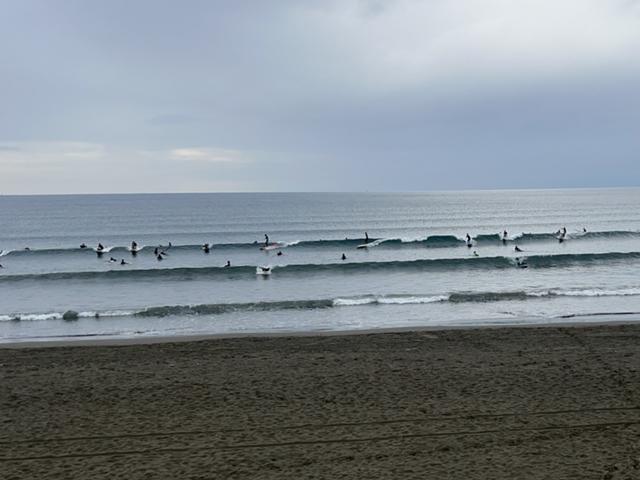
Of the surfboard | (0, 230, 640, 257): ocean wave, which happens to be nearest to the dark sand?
the surfboard

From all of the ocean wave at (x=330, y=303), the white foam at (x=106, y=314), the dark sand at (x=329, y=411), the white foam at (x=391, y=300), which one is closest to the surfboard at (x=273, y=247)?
the ocean wave at (x=330, y=303)

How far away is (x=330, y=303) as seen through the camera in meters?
23.5

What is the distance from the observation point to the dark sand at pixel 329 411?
736cm

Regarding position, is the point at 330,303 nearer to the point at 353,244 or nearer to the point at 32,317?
the point at 32,317

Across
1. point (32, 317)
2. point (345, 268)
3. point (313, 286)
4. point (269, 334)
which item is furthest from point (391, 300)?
point (32, 317)

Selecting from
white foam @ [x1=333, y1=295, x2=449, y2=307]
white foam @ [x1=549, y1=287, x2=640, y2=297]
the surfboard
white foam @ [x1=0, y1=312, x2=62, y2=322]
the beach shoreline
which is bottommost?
white foam @ [x1=549, y1=287, x2=640, y2=297]

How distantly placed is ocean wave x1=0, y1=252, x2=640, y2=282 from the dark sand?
19.8m

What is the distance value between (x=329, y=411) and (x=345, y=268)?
26599 mm

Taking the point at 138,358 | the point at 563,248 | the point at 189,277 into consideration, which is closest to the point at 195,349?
the point at 138,358

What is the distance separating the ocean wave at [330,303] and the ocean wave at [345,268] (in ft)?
33.5

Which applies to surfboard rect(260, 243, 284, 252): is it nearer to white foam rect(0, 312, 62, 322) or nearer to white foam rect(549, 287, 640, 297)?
white foam rect(0, 312, 62, 322)

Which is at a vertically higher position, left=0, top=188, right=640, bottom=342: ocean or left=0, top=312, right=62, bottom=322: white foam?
left=0, top=312, right=62, bottom=322: white foam

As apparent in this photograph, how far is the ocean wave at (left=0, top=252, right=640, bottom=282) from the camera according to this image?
3403cm

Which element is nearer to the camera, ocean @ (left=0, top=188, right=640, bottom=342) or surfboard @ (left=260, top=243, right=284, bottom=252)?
ocean @ (left=0, top=188, right=640, bottom=342)
